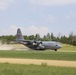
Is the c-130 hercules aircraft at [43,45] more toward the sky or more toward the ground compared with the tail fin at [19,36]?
more toward the ground

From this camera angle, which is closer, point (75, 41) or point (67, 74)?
point (67, 74)

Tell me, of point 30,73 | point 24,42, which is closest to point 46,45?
point 24,42

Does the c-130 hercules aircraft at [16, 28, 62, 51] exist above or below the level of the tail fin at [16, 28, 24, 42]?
below

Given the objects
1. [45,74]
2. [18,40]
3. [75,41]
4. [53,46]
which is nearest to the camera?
[45,74]

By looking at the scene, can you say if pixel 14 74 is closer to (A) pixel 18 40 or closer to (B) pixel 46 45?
(B) pixel 46 45

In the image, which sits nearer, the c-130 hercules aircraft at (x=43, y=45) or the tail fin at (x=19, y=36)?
the c-130 hercules aircraft at (x=43, y=45)

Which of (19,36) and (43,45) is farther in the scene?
(19,36)

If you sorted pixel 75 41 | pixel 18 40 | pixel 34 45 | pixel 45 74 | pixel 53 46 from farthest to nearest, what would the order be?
pixel 75 41, pixel 18 40, pixel 34 45, pixel 53 46, pixel 45 74

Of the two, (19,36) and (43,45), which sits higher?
(19,36)

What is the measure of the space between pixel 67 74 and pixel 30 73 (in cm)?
263

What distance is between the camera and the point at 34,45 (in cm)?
12119

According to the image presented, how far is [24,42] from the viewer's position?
4911 inches

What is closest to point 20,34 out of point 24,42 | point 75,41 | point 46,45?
point 24,42

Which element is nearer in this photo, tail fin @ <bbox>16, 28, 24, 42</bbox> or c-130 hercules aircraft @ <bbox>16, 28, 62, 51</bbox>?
c-130 hercules aircraft @ <bbox>16, 28, 62, 51</bbox>
